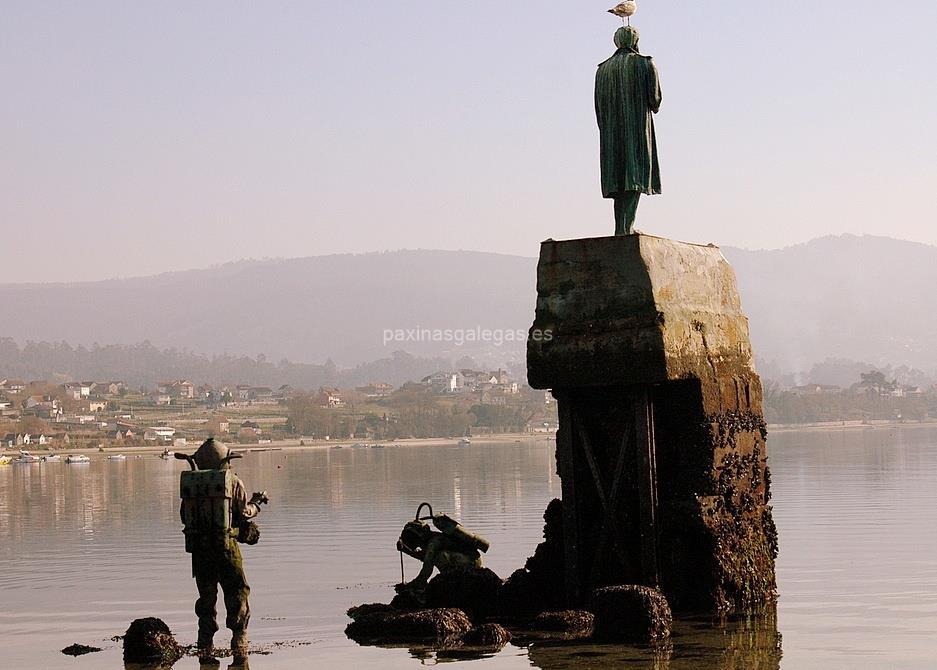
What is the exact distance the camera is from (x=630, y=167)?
69.7ft

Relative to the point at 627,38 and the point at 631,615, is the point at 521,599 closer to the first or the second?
the point at 631,615

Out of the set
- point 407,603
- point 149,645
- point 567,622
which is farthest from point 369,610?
point 149,645

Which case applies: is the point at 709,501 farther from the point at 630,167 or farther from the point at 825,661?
the point at 630,167

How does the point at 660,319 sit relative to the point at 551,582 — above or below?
above

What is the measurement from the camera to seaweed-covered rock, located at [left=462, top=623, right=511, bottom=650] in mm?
19062

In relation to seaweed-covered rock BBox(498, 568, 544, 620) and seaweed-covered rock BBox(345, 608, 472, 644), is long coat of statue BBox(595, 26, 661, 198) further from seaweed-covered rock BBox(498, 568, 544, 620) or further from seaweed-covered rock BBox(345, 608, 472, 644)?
seaweed-covered rock BBox(345, 608, 472, 644)

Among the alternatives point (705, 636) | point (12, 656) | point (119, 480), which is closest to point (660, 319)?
point (705, 636)

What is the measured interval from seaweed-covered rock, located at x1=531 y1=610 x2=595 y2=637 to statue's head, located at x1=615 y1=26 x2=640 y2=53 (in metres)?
7.50

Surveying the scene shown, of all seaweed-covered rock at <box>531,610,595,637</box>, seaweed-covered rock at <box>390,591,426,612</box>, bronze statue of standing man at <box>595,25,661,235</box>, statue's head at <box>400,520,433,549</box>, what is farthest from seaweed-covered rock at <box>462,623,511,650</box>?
bronze statue of standing man at <box>595,25,661,235</box>

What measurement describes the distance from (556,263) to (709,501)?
3567 mm

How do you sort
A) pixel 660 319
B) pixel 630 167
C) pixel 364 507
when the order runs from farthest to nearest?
pixel 364 507, pixel 630 167, pixel 660 319

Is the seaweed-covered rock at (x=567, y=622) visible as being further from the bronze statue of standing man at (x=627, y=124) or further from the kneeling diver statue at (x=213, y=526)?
the bronze statue of standing man at (x=627, y=124)

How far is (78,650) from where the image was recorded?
20078 mm

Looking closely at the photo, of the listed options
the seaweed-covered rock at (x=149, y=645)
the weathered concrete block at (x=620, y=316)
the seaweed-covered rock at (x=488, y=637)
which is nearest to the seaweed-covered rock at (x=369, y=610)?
the seaweed-covered rock at (x=488, y=637)
